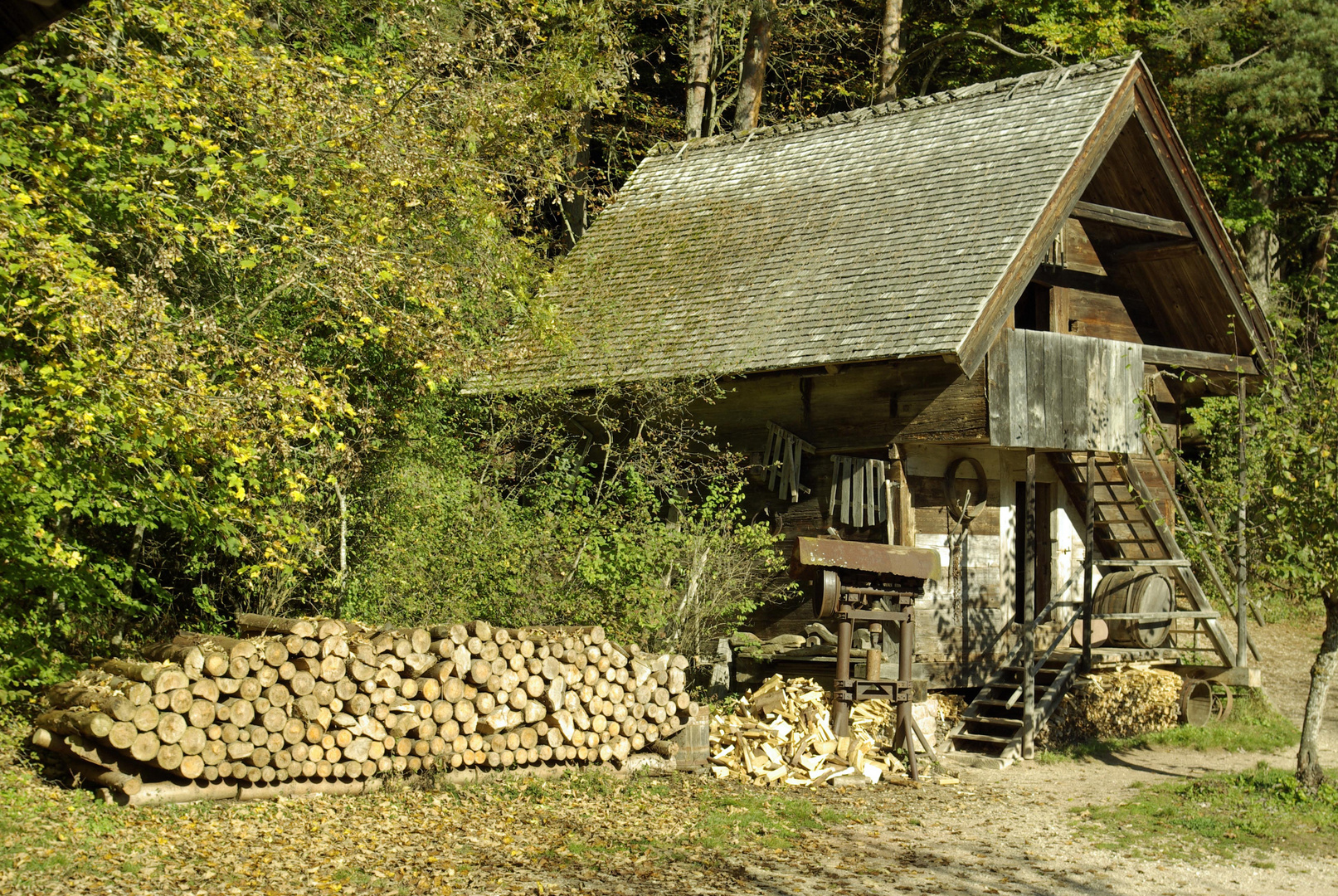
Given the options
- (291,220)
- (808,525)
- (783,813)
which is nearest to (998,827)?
(783,813)

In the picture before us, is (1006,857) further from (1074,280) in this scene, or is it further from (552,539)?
(1074,280)

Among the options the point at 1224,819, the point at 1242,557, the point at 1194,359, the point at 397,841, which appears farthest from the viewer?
the point at 1194,359

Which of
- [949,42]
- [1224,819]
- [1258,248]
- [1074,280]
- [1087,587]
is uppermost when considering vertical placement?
[949,42]

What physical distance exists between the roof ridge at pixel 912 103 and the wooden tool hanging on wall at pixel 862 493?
5.92 metres

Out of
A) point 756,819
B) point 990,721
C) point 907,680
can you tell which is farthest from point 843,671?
point 990,721

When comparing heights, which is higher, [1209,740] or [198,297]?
[198,297]

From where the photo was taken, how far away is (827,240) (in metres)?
15.5

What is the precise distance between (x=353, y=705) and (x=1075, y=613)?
27.9 feet

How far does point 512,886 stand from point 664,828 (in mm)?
1966

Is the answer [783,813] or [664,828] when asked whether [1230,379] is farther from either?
[664,828]

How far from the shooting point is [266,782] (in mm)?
8375

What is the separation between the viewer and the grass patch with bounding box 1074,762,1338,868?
890 centimetres

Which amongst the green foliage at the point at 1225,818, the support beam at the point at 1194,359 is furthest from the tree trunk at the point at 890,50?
the green foliage at the point at 1225,818

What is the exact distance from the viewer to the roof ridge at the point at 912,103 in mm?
15414
